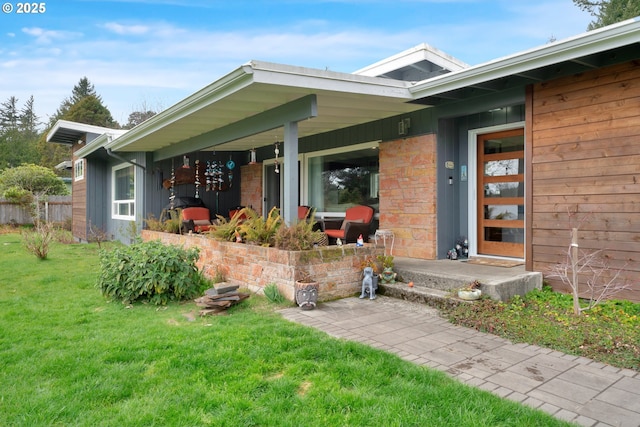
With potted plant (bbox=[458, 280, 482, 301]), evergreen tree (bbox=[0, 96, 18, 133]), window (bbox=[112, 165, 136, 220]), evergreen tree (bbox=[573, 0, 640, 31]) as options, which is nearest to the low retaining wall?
potted plant (bbox=[458, 280, 482, 301])

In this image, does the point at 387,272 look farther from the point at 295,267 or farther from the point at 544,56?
the point at 544,56

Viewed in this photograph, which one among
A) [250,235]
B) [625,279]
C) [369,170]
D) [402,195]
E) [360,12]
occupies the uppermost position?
[360,12]

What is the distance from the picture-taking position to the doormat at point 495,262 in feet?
18.6

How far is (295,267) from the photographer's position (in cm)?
473

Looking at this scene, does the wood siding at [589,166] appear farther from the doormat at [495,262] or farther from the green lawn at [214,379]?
the green lawn at [214,379]

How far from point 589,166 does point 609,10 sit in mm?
15439

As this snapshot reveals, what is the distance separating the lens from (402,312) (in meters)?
4.45

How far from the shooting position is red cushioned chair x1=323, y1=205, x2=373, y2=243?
632 cm

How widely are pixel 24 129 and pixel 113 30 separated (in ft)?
106

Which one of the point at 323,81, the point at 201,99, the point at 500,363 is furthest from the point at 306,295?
the point at 201,99

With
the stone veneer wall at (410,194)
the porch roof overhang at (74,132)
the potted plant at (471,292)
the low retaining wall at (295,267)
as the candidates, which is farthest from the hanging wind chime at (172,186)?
the potted plant at (471,292)

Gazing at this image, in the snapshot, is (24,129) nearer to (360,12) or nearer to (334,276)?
(360,12)

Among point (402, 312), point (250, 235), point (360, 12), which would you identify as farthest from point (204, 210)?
point (360, 12)

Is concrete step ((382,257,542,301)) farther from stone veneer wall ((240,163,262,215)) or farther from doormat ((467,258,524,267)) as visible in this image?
stone veneer wall ((240,163,262,215))
